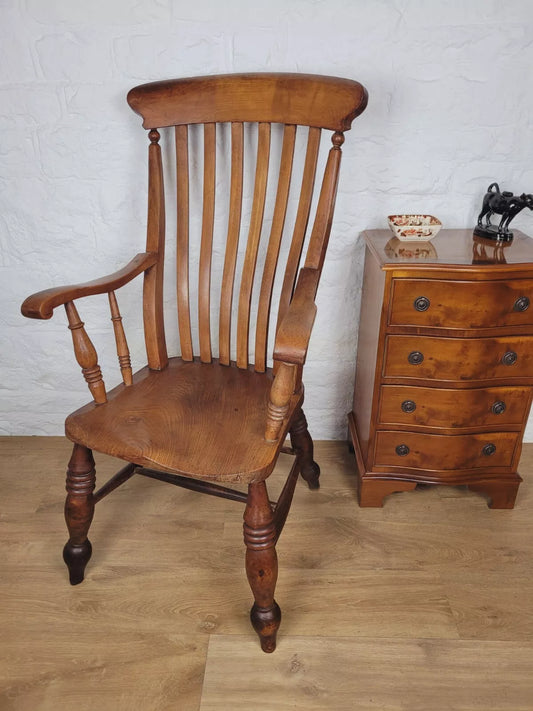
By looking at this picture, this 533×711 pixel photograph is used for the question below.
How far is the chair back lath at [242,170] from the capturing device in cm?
139

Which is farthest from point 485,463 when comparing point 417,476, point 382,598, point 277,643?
point 277,643

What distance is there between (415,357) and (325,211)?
50 centimetres

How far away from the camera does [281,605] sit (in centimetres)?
147

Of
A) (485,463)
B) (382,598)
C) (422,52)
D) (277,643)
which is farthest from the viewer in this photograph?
(485,463)

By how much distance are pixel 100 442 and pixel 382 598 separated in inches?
34.3

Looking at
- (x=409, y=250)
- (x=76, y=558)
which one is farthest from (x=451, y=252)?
(x=76, y=558)

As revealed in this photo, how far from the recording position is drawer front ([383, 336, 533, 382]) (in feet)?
5.04

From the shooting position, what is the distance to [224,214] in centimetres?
181

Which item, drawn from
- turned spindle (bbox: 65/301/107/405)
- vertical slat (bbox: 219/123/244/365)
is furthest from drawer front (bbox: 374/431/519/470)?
turned spindle (bbox: 65/301/107/405)

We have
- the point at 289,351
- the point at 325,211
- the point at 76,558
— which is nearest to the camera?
the point at 289,351

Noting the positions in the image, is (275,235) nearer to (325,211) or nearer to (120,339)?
(325,211)

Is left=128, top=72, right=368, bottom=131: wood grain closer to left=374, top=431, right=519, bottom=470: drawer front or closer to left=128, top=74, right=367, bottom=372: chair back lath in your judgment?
left=128, top=74, right=367, bottom=372: chair back lath

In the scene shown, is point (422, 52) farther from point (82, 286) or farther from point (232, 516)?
point (232, 516)

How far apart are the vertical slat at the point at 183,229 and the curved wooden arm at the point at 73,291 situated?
8cm
